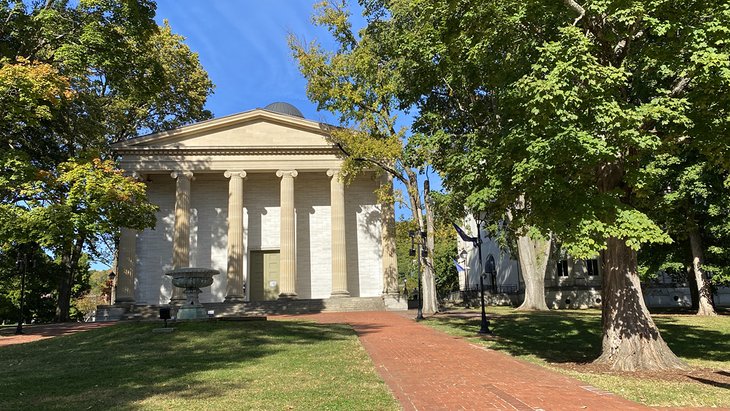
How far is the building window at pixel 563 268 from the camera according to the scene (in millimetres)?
39906

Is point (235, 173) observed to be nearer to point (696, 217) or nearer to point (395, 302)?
point (395, 302)

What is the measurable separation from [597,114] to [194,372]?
8.56 m

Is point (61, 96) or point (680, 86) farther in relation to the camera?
point (61, 96)

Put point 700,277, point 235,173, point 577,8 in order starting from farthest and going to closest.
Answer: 1. point 235,173
2. point 700,277
3. point 577,8

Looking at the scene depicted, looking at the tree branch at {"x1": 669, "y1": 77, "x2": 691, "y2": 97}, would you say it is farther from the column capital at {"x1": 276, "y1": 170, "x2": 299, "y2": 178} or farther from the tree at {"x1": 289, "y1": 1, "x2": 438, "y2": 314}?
the column capital at {"x1": 276, "y1": 170, "x2": 299, "y2": 178}

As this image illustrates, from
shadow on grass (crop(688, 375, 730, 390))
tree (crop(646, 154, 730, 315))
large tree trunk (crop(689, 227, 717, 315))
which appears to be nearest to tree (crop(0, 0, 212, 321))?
shadow on grass (crop(688, 375, 730, 390))

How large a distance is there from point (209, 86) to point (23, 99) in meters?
20.3

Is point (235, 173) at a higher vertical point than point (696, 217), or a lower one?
higher

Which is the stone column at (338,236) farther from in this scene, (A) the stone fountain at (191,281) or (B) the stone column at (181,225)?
(A) the stone fountain at (191,281)

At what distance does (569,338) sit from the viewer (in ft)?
48.1

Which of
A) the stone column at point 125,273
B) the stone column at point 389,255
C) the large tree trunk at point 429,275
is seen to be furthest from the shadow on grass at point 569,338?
the stone column at point 125,273

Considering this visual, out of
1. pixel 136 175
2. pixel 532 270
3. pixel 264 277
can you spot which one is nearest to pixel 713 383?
pixel 532 270

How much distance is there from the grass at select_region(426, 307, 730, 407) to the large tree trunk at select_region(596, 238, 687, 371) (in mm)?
495

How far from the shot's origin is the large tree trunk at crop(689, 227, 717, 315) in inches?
938
